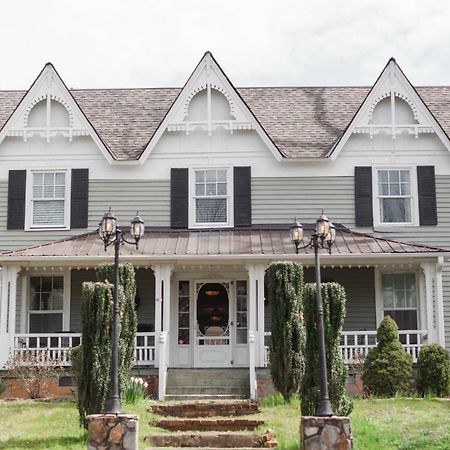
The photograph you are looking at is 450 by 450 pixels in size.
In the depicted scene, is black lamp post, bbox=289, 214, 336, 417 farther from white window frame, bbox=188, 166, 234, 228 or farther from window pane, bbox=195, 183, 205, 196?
window pane, bbox=195, 183, 205, 196

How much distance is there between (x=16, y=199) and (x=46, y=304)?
2.86m

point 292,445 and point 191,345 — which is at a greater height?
point 191,345

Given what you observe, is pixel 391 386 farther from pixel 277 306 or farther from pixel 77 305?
pixel 77 305

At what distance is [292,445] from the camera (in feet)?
40.2

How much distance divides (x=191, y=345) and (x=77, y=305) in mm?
3166

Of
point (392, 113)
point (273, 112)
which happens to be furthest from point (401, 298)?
point (273, 112)

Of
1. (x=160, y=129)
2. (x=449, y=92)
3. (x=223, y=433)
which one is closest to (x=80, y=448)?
(x=223, y=433)

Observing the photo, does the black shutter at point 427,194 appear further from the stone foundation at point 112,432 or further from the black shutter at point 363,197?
the stone foundation at point 112,432

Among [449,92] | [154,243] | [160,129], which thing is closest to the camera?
[154,243]

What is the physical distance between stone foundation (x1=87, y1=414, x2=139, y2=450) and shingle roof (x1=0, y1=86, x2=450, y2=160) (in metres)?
11.0

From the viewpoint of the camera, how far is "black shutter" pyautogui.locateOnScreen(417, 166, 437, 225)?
2106cm

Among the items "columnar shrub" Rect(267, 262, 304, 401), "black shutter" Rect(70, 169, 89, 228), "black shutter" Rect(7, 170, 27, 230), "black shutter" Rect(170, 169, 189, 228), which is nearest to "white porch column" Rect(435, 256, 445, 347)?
"columnar shrub" Rect(267, 262, 304, 401)

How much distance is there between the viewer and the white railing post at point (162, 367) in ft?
57.6

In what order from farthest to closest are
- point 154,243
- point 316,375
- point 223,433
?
1. point 154,243
2. point 223,433
3. point 316,375
